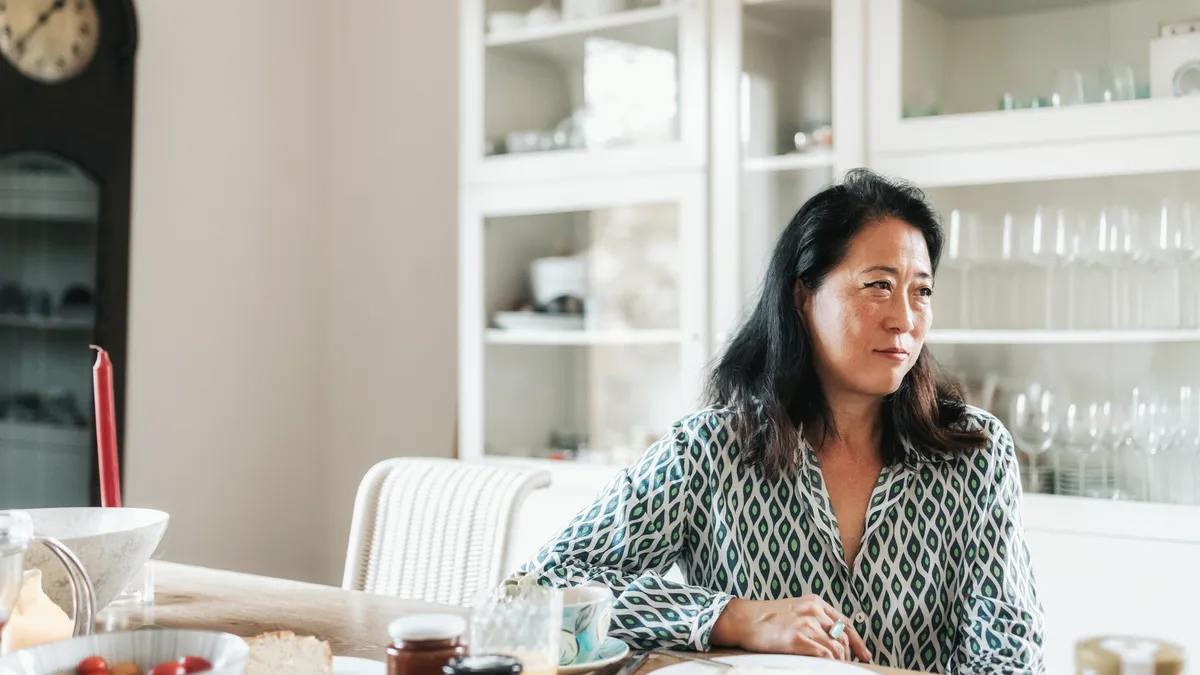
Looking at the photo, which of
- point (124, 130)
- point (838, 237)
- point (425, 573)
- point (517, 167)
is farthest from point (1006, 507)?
point (124, 130)

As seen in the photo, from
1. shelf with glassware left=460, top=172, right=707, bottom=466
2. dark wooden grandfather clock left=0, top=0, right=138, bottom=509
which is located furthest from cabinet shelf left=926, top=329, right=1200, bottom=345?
dark wooden grandfather clock left=0, top=0, right=138, bottom=509

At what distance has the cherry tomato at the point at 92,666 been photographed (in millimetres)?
917

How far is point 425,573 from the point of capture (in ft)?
6.25

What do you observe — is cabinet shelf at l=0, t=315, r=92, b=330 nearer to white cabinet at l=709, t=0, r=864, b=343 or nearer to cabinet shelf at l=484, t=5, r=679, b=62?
cabinet shelf at l=484, t=5, r=679, b=62

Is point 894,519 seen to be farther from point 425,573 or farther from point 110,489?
point 110,489

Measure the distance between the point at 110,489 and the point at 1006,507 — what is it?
1.15 m

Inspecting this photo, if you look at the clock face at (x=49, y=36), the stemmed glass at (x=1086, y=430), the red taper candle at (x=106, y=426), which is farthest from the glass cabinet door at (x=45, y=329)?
the stemmed glass at (x=1086, y=430)

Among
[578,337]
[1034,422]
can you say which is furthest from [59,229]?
[1034,422]

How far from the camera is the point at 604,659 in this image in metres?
1.22

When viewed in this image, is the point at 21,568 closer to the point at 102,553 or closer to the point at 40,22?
the point at 102,553

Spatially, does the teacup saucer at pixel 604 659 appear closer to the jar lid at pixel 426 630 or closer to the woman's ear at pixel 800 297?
the jar lid at pixel 426 630

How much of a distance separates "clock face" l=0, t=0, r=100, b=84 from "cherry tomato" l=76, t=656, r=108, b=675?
2253 millimetres

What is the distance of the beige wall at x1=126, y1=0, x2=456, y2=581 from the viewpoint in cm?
324

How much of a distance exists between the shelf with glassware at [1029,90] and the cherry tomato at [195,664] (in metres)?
1.95
